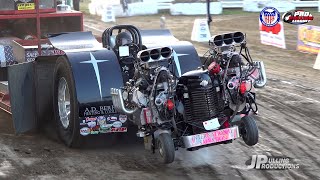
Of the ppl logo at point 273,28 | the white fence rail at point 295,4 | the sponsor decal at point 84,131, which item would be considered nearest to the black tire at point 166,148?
the sponsor decal at point 84,131

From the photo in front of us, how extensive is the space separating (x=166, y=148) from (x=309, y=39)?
13.2m

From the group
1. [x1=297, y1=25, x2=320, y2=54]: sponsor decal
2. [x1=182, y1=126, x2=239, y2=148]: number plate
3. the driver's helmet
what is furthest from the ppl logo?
[x1=182, y1=126, x2=239, y2=148]: number plate

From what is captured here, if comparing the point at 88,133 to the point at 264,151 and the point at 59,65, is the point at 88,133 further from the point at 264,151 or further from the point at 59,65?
the point at 264,151

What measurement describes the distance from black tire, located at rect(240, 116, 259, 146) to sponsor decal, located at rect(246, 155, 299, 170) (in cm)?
31

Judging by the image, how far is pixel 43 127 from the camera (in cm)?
874

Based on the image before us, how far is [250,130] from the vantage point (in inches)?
273

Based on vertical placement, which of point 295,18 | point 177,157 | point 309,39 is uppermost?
point 177,157

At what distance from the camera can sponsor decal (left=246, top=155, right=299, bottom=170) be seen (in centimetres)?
699

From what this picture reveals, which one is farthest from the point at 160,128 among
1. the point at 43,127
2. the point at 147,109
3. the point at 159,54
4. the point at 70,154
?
the point at 43,127

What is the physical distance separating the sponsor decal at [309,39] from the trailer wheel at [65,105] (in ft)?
38.6

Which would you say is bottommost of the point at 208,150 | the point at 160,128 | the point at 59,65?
the point at 208,150

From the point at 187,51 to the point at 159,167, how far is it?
1.95 meters

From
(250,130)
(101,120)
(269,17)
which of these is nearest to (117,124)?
(101,120)

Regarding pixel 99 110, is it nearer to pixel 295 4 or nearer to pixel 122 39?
pixel 122 39
